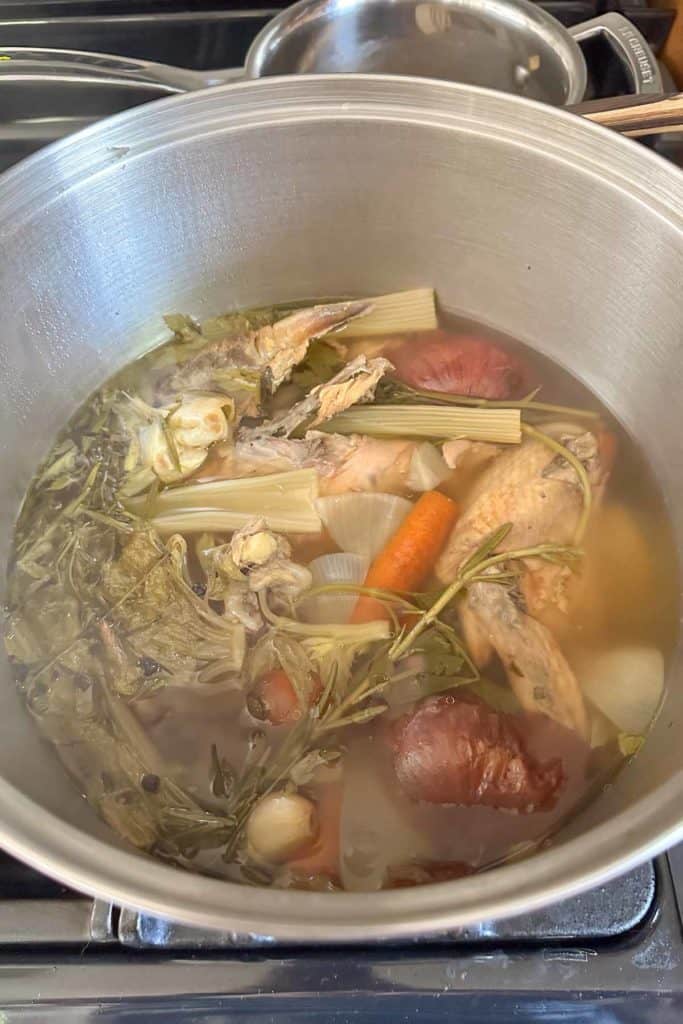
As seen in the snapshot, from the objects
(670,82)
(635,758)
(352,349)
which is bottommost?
(635,758)

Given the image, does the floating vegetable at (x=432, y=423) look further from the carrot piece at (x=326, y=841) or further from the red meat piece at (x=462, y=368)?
the carrot piece at (x=326, y=841)

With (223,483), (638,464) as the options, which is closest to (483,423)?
(638,464)

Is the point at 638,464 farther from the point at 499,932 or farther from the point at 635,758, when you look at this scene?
the point at 499,932

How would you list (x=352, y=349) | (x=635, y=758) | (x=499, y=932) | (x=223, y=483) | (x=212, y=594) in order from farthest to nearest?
(x=352, y=349) < (x=223, y=483) < (x=212, y=594) < (x=635, y=758) < (x=499, y=932)

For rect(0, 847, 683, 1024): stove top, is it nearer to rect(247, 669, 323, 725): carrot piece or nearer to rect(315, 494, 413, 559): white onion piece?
rect(247, 669, 323, 725): carrot piece

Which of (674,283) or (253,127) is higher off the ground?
(253,127)

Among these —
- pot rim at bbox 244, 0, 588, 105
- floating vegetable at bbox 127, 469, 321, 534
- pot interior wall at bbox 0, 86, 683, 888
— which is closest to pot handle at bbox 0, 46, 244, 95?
pot rim at bbox 244, 0, 588, 105

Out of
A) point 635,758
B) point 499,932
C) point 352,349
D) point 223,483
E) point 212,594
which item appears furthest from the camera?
point 352,349
